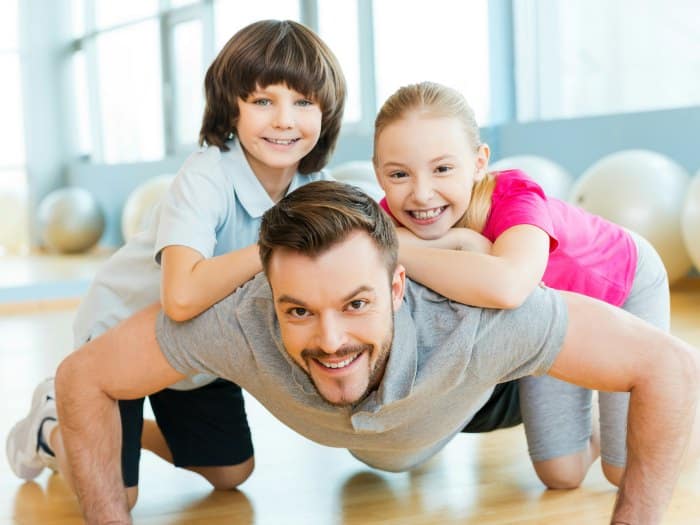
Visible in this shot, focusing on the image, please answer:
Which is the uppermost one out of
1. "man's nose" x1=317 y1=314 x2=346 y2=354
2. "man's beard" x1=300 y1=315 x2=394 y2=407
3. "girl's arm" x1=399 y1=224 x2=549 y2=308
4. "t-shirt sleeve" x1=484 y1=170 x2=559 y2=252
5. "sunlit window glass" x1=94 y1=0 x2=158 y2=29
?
"sunlit window glass" x1=94 y1=0 x2=158 y2=29

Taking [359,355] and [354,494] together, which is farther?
[354,494]

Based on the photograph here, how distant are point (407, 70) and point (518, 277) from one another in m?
4.88

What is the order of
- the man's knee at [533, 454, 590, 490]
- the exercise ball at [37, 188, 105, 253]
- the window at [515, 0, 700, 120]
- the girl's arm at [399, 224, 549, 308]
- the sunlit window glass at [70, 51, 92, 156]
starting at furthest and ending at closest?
1. the sunlit window glass at [70, 51, 92, 156]
2. the exercise ball at [37, 188, 105, 253]
3. the window at [515, 0, 700, 120]
4. the man's knee at [533, 454, 590, 490]
5. the girl's arm at [399, 224, 549, 308]

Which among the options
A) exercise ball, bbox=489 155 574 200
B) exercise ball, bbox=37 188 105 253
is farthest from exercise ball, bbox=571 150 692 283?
exercise ball, bbox=37 188 105 253

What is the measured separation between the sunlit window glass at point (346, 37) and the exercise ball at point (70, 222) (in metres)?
1.84

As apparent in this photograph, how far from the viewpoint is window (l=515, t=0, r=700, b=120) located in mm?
4609

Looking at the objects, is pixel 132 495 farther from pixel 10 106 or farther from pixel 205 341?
pixel 10 106

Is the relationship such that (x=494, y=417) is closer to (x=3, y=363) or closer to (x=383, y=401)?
(x=383, y=401)

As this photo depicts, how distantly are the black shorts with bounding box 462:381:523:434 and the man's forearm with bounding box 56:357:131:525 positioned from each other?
73cm

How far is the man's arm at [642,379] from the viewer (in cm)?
140

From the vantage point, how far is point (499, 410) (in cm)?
198

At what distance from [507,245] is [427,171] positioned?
23 centimetres

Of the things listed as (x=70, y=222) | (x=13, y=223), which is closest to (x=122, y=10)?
(x=13, y=223)

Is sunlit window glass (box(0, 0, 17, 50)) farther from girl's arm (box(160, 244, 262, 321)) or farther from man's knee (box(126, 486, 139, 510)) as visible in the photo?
girl's arm (box(160, 244, 262, 321))
